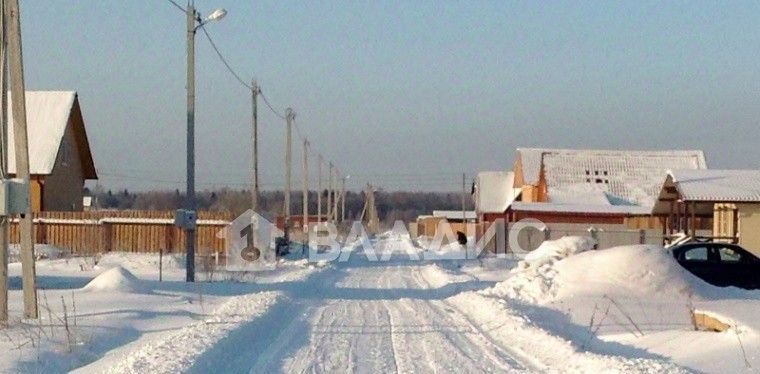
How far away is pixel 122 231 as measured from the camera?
4822 centimetres

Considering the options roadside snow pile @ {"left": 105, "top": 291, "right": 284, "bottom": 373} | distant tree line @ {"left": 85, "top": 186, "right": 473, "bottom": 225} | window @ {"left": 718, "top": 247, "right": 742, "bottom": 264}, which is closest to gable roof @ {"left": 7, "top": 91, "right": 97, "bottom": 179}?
roadside snow pile @ {"left": 105, "top": 291, "right": 284, "bottom": 373}

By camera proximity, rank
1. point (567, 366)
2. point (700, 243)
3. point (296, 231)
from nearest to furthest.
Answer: point (567, 366) → point (700, 243) → point (296, 231)

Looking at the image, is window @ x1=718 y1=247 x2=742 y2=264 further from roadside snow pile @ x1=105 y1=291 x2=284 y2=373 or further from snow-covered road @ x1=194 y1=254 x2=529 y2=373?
roadside snow pile @ x1=105 y1=291 x2=284 y2=373

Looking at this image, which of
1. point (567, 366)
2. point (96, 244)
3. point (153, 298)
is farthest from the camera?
point (96, 244)

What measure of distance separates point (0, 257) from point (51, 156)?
106 ft

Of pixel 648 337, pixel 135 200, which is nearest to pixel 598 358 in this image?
pixel 648 337

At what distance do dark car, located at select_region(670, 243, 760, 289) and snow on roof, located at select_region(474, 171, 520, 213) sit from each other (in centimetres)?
4412

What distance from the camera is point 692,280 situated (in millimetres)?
22734

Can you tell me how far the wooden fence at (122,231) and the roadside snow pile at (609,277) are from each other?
2480cm

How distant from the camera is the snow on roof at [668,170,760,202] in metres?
37.1

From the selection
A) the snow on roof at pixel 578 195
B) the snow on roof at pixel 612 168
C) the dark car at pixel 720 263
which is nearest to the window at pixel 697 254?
the dark car at pixel 720 263

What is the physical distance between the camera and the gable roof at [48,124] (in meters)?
47.6

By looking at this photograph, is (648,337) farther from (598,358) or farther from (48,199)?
(48,199)

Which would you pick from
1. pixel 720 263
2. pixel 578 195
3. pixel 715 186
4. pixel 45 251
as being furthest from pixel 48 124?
pixel 720 263
